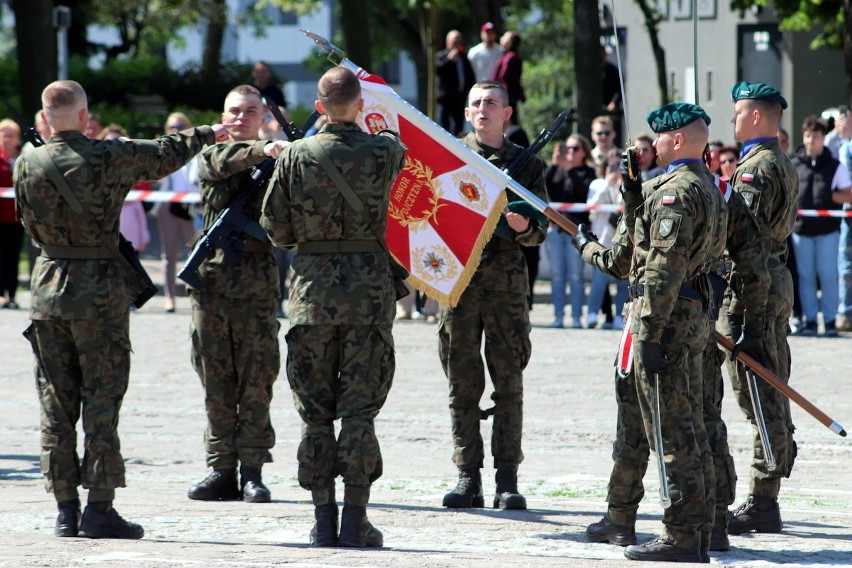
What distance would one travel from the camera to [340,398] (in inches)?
279

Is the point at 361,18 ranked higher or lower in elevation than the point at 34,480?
higher

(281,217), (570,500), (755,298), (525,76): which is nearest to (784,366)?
(755,298)

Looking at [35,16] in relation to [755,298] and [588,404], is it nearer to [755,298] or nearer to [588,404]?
[588,404]

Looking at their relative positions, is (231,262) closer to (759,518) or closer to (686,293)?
(686,293)

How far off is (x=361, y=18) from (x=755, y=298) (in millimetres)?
19464

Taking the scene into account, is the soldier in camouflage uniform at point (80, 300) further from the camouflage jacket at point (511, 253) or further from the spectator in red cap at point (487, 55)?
the spectator in red cap at point (487, 55)

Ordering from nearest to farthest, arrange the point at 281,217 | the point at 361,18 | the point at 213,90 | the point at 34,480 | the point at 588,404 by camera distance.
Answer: the point at 281,217 → the point at 34,480 → the point at 588,404 → the point at 361,18 → the point at 213,90

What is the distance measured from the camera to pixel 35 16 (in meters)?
23.3

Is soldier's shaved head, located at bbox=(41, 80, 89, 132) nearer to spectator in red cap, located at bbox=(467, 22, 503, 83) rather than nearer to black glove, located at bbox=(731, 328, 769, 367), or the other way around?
black glove, located at bbox=(731, 328, 769, 367)

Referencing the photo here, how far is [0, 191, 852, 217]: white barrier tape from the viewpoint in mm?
16172

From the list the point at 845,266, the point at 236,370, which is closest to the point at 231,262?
the point at 236,370

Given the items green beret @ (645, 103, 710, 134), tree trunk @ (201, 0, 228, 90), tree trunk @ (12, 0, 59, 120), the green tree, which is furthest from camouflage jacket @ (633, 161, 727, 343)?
tree trunk @ (201, 0, 228, 90)

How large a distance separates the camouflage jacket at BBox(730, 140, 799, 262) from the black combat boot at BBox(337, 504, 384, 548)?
2.40m

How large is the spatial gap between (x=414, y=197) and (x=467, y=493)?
163cm
